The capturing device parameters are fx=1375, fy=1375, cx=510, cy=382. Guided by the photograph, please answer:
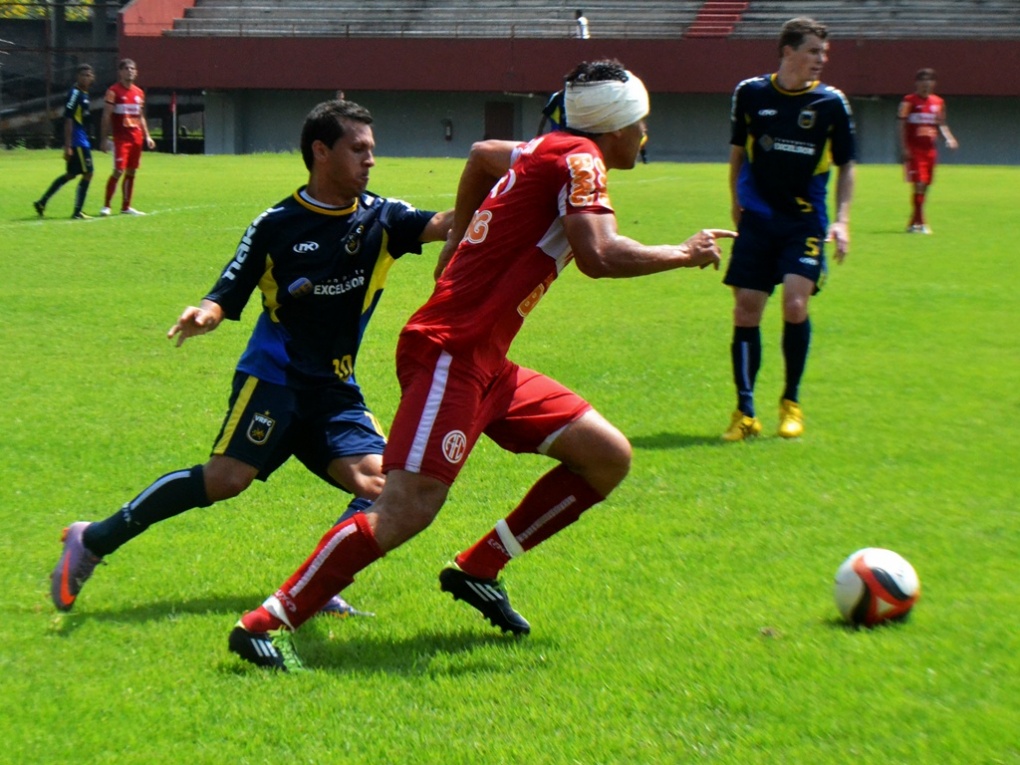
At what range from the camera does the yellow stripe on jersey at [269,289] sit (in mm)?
5191

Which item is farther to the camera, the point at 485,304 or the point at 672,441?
the point at 672,441

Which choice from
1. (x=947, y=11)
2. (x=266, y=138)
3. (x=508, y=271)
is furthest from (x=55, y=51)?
(x=508, y=271)

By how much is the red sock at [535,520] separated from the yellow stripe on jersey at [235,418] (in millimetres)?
959

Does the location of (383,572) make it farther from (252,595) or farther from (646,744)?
(646,744)

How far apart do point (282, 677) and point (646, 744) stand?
1242 millimetres

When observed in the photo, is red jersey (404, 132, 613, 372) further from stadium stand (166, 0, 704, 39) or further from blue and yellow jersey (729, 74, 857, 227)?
stadium stand (166, 0, 704, 39)

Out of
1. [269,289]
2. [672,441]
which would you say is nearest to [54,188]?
[672,441]

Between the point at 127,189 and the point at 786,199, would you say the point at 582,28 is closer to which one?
the point at 127,189

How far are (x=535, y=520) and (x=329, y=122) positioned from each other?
165 cm

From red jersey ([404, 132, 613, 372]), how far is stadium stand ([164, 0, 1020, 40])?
45063 mm

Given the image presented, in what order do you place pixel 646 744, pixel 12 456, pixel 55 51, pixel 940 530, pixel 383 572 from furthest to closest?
pixel 55 51
pixel 12 456
pixel 940 530
pixel 383 572
pixel 646 744

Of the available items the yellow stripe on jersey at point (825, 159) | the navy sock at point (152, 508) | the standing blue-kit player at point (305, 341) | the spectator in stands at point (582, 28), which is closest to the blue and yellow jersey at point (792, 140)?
the yellow stripe on jersey at point (825, 159)

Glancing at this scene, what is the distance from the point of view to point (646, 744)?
3871 millimetres

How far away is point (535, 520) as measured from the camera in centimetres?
498
